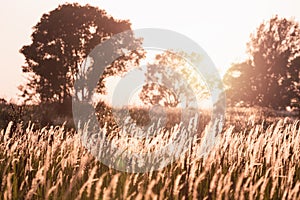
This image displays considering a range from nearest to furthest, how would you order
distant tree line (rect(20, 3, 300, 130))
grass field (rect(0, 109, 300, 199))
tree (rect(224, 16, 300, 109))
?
grass field (rect(0, 109, 300, 199)) → distant tree line (rect(20, 3, 300, 130)) → tree (rect(224, 16, 300, 109))

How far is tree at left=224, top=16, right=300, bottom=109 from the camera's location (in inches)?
1714

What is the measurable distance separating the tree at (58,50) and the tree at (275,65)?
61.8 feet

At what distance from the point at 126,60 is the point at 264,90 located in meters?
17.2

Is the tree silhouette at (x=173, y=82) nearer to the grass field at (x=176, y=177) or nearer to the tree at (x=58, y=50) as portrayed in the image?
the tree at (x=58, y=50)

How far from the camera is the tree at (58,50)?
30062mm

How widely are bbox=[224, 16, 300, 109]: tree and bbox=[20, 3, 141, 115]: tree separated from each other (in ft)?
61.8

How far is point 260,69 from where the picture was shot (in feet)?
144

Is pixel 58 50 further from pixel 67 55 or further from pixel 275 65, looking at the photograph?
pixel 275 65

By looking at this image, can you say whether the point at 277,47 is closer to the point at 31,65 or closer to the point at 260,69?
the point at 260,69

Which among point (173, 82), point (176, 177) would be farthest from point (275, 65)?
point (176, 177)

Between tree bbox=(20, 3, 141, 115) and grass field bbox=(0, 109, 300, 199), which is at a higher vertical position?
tree bbox=(20, 3, 141, 115)

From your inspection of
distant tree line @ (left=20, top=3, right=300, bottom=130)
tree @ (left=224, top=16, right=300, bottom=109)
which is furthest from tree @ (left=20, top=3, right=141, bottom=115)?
tree @ (left=224, top=16, right=300, bottom=109)

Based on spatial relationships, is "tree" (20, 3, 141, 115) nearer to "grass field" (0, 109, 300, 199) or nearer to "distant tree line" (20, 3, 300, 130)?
"distant tree line" (20, 3, 300, 130)

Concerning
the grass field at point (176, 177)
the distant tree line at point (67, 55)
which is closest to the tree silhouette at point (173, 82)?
the distant tree line at point (67, 55)
